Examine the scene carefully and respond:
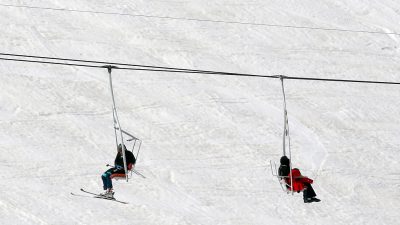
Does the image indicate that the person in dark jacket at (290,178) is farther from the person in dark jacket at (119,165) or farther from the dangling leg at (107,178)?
the dangling leg at (107,178)

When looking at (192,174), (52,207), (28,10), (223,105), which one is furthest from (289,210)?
(28,10)

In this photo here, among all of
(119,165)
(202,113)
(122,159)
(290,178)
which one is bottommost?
(290,178)

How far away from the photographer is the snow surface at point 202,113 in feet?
81.8

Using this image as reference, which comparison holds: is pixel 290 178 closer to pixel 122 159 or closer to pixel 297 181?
pixel 297 181

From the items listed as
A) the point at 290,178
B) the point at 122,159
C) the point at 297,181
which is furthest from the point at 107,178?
the point at 297,181

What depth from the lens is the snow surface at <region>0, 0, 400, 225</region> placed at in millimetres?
24938

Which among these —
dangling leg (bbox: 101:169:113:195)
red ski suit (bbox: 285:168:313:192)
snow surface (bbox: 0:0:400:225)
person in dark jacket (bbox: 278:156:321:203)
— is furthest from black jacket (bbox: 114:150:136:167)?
snow surface (bbox: 0:0:400:225)

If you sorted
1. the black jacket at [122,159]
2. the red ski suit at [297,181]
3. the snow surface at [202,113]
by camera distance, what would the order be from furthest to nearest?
the snow surface at [202,113]
the red ski suit at [297,181]
the black jacket at [122,159]

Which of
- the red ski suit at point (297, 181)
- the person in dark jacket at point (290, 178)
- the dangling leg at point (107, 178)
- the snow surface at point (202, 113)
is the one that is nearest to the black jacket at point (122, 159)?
the dangling leg at point (107, 178)

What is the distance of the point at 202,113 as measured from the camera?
2805 cm

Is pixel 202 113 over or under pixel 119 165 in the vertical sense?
over

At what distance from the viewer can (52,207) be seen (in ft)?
79.0

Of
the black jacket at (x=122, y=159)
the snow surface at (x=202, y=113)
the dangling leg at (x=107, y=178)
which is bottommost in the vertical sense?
the dangling leg at (x=107, y=178)

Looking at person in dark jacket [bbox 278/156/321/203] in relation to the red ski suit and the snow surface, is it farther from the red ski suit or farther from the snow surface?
the snow surface
